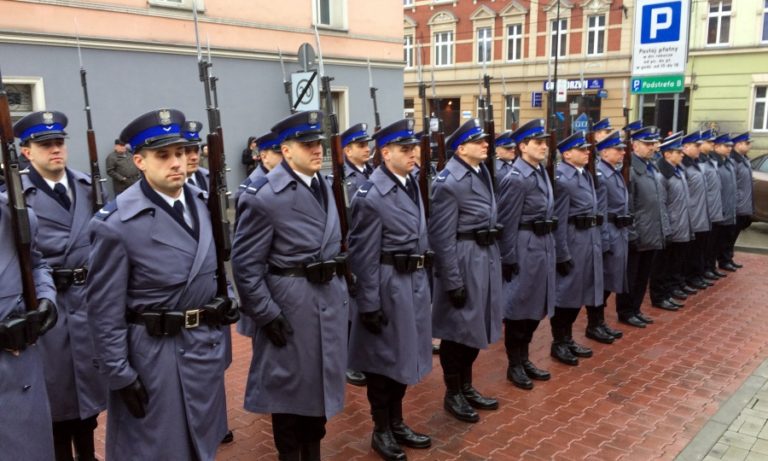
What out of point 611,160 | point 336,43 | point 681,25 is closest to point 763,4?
point 336,43

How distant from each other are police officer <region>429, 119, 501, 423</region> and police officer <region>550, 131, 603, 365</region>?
4.38 ft

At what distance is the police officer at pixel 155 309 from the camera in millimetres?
2891

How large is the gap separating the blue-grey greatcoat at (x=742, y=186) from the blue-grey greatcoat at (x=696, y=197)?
81.4 inches

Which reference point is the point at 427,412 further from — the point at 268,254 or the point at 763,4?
the point at 763,4

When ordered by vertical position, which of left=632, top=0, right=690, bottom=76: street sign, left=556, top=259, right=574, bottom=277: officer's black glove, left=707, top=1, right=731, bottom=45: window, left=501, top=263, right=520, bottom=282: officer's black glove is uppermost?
left=707, top=1, right=731, bottom=45: window

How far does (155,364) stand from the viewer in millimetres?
2965

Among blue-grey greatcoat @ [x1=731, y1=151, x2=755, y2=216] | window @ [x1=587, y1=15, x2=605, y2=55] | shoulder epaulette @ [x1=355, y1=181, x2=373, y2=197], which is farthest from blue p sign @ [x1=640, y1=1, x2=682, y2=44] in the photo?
window @ [x1=587, y1=15, x2=605, y2=55]

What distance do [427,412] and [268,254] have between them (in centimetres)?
218

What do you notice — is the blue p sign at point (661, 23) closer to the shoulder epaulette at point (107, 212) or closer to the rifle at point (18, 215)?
the shoulder epaulette at point (107, 212)

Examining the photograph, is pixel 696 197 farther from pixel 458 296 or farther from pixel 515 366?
pixel 458 296

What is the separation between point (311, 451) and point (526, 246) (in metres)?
2.57

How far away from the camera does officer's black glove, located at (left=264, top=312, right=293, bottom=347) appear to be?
3.50 m

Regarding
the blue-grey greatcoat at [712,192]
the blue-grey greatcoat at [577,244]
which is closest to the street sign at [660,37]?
the blue-grey greatcoat at [712,192]

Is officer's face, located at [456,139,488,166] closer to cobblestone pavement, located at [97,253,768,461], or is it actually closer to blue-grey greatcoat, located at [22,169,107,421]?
cobblestone pavement, located at [97,253,768,461]
